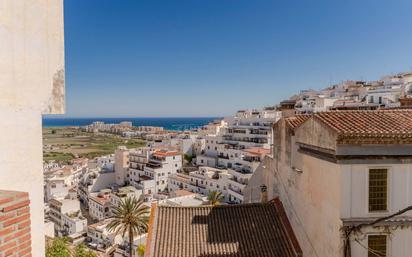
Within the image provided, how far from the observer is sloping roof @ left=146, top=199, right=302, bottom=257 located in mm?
12180

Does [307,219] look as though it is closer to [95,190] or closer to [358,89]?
[95,190]

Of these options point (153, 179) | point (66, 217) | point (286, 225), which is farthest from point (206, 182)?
point (286, 225)

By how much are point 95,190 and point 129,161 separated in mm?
10984

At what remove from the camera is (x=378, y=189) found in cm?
972

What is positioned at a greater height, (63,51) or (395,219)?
(63,51)

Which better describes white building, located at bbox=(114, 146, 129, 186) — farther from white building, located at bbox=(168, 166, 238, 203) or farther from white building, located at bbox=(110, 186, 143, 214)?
white building, located at bbox=(168, 166, 238, 203)

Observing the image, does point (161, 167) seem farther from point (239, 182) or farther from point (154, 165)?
point (239, 182)

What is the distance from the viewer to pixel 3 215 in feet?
9.84

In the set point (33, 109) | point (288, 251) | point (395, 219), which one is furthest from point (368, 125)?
point (33, 109)

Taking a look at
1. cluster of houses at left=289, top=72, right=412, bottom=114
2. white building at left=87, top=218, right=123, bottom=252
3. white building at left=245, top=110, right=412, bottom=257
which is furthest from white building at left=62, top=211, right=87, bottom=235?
white building at left=245, top=110, right=412, bottom=257

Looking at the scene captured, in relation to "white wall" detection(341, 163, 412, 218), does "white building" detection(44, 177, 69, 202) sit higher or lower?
lower

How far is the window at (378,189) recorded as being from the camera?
31.7ft

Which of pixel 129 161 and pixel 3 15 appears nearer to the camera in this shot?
pixel 3 15

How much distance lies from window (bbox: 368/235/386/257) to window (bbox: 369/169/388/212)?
865mm
